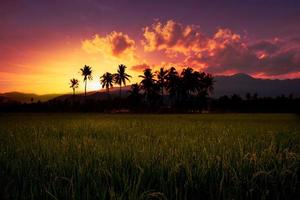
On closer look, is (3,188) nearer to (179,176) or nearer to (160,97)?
(179,176)

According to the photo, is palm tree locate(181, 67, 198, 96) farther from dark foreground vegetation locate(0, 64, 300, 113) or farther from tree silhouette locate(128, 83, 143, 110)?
tree silhouette locate(128, 83, 143, 110)

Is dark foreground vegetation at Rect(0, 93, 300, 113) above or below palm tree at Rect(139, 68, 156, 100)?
below

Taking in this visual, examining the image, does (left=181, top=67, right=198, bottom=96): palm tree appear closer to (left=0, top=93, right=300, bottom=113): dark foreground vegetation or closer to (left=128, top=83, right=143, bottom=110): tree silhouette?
(left=0, top=93, right=300, bottom=113): dark foreground vegetation

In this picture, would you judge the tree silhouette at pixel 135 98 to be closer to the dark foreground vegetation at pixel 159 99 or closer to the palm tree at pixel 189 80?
the dark foreground vegetation at pixel 159 99

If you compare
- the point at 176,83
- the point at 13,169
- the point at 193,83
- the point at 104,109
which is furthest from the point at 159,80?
the point at 13,169

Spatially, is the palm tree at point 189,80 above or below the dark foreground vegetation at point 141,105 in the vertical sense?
above

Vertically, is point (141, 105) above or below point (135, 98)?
below

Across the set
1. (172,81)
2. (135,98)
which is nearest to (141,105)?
(135,98)

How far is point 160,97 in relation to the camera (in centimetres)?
10369

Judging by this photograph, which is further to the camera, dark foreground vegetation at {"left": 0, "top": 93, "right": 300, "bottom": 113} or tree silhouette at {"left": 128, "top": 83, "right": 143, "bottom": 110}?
tree silhouette at {"left": 128, "top": 83, "right": 143, "bottom": 110}

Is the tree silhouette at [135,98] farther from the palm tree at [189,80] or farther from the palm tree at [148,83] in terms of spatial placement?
the palm tree at [189,80]

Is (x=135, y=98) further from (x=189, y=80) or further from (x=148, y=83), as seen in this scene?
(x=189, y=80)

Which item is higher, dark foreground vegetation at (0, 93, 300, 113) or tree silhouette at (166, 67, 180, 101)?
tree silhouette at (166, 67, 180, 101)

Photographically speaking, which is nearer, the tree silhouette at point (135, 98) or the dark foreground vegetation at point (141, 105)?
the dark foreground vegetation at point (141, 105)
